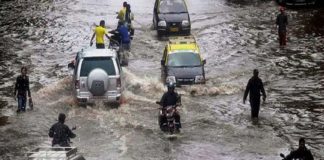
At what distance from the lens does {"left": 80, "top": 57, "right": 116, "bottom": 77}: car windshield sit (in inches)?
752

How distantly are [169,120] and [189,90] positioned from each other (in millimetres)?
5137

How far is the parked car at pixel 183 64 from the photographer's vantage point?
877 inches

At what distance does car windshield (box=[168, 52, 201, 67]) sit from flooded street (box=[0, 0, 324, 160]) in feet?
3.21

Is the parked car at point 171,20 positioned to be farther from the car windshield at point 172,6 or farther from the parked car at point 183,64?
the parked car at point 183,64

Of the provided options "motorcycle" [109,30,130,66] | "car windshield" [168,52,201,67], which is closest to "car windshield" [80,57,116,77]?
"car windshield" [168,52,201,67]

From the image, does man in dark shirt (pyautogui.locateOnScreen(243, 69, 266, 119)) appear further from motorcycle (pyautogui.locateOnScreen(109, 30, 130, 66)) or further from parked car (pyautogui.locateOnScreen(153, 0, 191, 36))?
parked car (pyautogui.locateOnScreen(153, 0, 191, 36))

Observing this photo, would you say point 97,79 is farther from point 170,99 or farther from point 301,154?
point 301,154

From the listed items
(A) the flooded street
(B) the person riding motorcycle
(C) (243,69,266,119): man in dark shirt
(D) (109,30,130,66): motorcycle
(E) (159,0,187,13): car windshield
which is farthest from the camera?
(E) (159,0,187,13): car windshield

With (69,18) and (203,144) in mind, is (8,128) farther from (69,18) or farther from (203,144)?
(69,18)

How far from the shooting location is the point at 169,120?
660 inches

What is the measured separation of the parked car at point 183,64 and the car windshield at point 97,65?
3358 millimetres

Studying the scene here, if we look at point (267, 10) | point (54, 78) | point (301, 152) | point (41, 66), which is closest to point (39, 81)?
point (54, 78)

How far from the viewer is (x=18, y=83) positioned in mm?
19016

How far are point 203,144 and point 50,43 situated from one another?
1640cm
